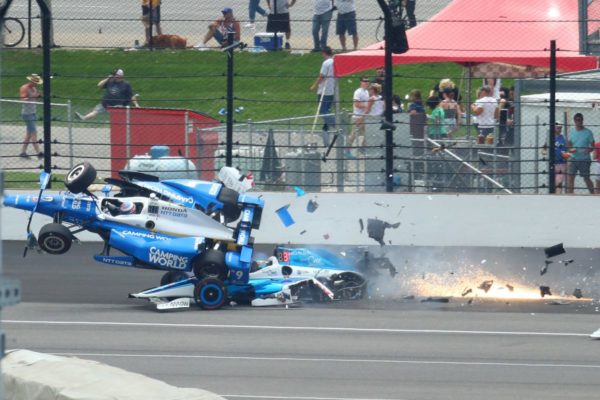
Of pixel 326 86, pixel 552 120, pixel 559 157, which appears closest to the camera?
pixel 552 120

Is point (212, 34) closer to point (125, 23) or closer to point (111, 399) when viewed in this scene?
point (125, 23)

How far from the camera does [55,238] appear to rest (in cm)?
1288

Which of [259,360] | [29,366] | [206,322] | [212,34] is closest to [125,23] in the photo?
[212,34]

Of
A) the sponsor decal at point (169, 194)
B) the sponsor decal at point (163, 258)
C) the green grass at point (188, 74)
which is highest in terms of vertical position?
the green grass at point (188, 74)

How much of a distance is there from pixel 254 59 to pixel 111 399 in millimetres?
15722

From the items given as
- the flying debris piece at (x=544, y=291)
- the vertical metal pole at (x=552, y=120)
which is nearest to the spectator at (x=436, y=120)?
the vertical metal pole at (x=552, y=120)

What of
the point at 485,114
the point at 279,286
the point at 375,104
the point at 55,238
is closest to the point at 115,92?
the point at 375,104

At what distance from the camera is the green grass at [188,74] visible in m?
21.4

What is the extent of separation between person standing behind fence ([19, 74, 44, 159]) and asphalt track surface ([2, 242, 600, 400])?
4186mm

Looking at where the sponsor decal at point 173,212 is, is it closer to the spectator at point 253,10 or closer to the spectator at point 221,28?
the spectator at point 221,28

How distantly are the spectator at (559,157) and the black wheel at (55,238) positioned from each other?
721cm

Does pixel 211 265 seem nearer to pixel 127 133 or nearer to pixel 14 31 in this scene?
pixel 127 133

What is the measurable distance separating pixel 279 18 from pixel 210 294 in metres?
8.73

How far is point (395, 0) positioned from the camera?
18.3 m
